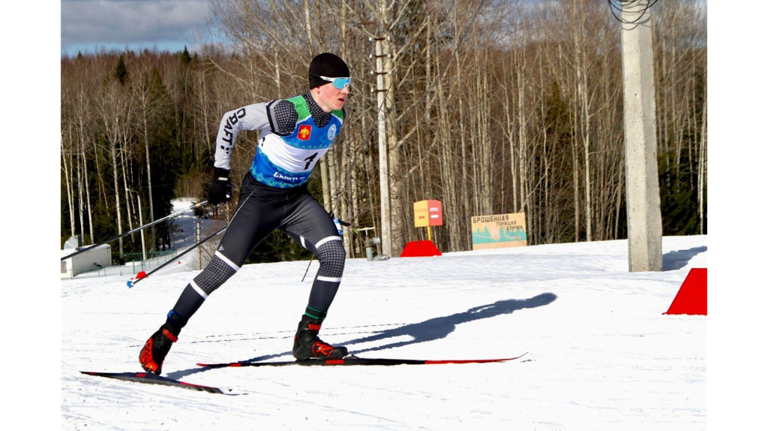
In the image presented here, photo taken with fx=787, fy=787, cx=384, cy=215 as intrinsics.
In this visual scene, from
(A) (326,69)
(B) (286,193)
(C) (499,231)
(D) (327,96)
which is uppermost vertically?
(A) (326,69)

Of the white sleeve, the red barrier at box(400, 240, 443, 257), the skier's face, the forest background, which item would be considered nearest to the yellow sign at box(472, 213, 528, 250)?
the red barrier at box(400, 240, 443, 257)

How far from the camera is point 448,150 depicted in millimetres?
33875

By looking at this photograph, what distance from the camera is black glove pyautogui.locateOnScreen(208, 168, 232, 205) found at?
4.43m

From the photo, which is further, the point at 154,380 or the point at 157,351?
the point at 157,351

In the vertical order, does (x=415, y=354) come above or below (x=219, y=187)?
below

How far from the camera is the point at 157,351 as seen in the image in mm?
4289

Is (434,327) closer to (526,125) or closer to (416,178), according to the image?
(416,178)

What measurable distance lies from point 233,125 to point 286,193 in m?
0.52

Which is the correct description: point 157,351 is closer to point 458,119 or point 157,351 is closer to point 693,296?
point 693,296

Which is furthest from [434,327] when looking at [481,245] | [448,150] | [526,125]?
[526,125]

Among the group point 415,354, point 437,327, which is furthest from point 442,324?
point 415,354

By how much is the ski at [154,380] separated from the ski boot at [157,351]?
0.34ft

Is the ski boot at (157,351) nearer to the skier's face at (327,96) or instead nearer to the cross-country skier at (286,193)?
the cross-country skier at (286,193)

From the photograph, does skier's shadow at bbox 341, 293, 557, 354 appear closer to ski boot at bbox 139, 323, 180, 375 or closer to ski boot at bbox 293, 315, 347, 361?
ski boot at bbox 293, 315, 347, 361
